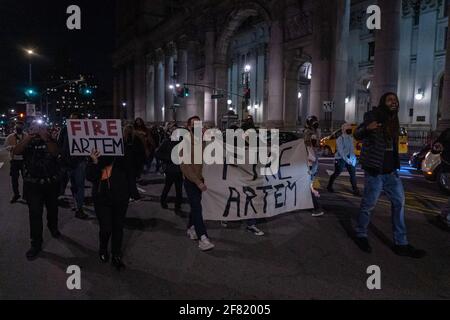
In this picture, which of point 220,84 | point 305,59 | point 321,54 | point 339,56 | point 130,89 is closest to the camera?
point 339,56

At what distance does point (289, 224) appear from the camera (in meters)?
7.25

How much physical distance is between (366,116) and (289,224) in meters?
2.61

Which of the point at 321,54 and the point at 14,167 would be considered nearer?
the point at 14,167

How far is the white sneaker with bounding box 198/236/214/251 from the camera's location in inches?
225

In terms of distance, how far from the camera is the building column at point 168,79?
56500mm

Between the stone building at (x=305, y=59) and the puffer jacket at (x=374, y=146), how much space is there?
15.3 meters

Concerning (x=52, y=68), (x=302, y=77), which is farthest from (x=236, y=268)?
(x=52, y=68)

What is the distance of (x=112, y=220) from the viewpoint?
520 centimetres

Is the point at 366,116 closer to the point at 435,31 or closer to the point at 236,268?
the point at 236,268

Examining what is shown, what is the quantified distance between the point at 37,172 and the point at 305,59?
29328mm

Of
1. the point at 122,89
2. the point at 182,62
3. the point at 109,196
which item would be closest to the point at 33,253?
the point at 109,196

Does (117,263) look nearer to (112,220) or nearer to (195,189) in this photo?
(112,220)

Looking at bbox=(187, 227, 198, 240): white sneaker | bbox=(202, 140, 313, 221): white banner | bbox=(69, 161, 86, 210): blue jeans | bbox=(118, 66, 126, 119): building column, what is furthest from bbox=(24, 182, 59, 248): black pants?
→ bbox=(118, 66, 126, 119): building column

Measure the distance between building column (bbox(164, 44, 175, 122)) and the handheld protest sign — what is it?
167ft
